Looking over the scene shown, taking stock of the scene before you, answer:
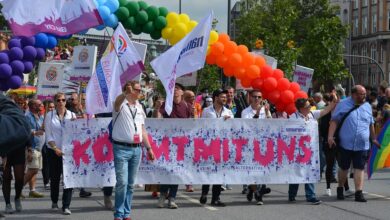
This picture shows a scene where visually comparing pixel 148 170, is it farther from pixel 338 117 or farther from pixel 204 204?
pixel 338 117

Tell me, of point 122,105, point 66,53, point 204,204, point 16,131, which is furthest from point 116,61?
point 66,53

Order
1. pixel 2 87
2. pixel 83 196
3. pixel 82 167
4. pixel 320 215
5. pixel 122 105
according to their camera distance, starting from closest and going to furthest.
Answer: pixel 122 105, pixel 320 215, pixel 82 167, pixel 83 196, pixel 2 87

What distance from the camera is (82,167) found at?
1227cm

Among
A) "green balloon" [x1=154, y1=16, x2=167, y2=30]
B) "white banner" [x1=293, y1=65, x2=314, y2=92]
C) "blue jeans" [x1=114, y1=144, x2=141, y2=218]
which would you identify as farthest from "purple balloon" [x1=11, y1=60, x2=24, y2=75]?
"white banner" [x1=293, y1=65, x2=314, y2=92]

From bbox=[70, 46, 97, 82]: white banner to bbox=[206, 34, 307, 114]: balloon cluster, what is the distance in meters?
8.23

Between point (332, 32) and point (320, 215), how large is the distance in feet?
126

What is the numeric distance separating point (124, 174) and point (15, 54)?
528 cm

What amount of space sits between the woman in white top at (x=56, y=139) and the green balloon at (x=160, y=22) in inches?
121

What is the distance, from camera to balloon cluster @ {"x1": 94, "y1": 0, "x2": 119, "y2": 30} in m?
14.0

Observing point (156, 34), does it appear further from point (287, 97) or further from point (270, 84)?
point (287, 97)

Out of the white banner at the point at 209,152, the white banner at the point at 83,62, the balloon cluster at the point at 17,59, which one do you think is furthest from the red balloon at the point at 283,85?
the white banner at the point at 83,62

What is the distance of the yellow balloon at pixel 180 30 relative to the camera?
14.2m

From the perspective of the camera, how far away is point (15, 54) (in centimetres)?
1467

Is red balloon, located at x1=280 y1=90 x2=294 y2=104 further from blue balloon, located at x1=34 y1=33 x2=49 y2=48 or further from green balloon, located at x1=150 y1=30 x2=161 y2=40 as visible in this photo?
blue balloon, located at x1=34 y1=33 x2=49 y2=48
